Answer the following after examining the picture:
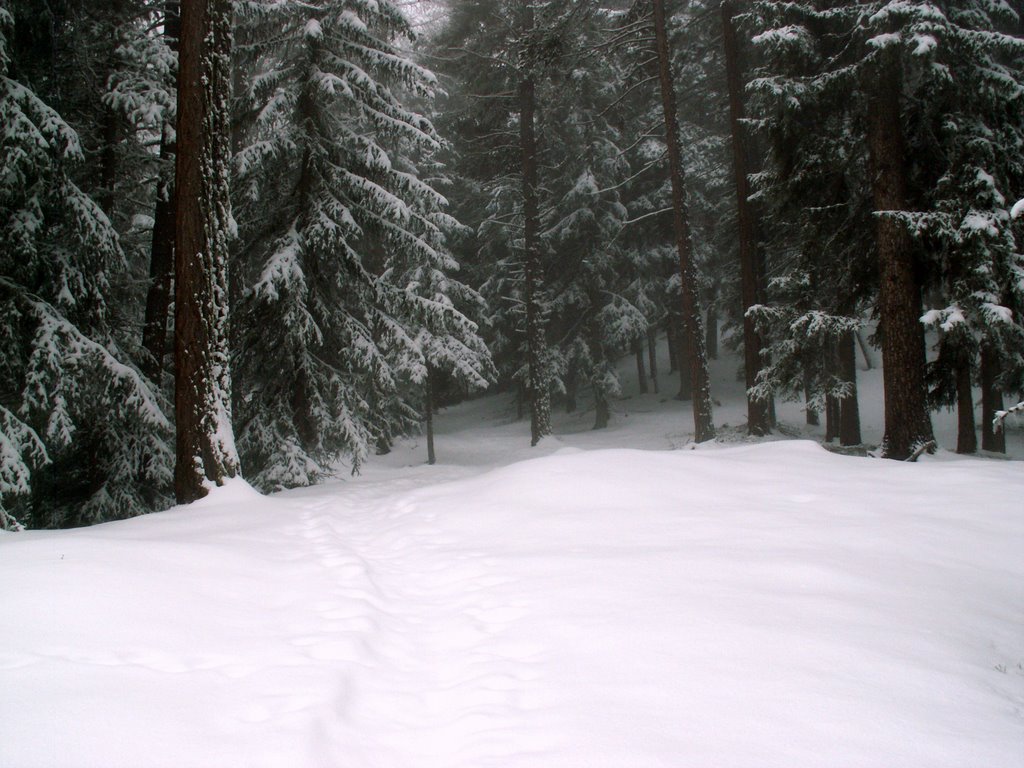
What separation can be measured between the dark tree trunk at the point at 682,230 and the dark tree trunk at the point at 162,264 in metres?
9.43

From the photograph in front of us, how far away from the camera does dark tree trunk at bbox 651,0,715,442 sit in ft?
43.5

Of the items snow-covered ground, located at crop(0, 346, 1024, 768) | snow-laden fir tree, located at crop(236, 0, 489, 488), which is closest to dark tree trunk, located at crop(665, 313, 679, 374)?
snow-laden fir tree, located at crop(236, 0, 489, 488)

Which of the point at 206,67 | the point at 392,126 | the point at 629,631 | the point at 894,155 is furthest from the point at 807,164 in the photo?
the point at 629,631

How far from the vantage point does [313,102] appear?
11.3 metres

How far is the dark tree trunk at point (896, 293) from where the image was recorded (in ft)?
31.4

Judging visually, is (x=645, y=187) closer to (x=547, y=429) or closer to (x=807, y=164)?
(x=547, y=429)

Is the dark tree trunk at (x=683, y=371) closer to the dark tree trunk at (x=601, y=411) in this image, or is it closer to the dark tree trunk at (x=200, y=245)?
the dark tree trunk at (x=601, y=411)

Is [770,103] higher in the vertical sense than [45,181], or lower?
higher

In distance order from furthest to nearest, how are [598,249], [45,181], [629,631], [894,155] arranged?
[598,249], [894,155], [45,181], [629,631]

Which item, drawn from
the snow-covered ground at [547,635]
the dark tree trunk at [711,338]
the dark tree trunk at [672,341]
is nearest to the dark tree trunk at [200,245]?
the snow-covered ground at [547,635]

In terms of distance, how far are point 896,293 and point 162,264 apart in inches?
456

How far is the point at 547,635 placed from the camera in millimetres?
3414

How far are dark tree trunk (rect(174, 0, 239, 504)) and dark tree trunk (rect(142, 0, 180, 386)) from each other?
2.67 metres

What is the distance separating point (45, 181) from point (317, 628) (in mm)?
7840
